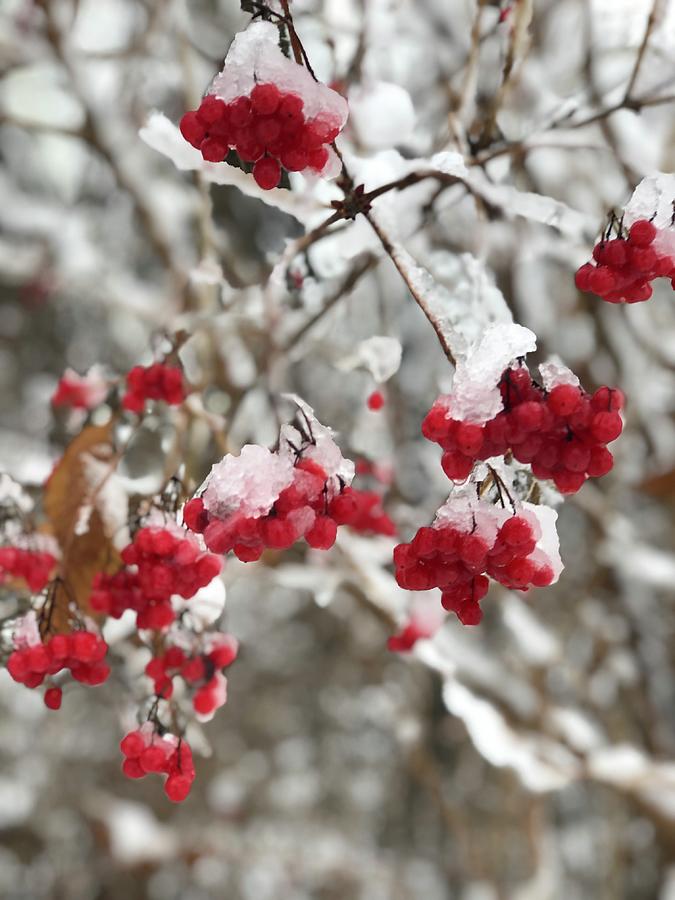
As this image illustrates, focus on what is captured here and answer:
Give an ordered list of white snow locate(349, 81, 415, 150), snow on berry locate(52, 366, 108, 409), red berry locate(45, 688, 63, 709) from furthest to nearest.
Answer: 1. snow on berry locate(52, 366, 108, 409)
2. white snow locate(349, 81, 415, 150)
3. red berry locate(45, 688, 63, 709)

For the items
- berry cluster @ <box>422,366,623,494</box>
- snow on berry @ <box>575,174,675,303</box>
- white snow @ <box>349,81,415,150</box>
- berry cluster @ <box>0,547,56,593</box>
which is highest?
white snow @ <box>349,81,415,150</box>

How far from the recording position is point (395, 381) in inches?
95.7

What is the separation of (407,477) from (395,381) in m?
0.36

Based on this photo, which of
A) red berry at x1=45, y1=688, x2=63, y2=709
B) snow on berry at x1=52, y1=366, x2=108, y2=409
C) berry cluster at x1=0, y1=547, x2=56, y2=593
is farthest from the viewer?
snow on berry at x1=52, y1=366, x2=108, y2=409

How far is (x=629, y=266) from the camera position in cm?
106

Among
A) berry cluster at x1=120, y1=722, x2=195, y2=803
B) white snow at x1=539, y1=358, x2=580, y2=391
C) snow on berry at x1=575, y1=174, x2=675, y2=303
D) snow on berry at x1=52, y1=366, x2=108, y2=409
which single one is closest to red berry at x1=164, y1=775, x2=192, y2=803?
berry cluster at x1=120, y1=722, x2=195, y2=803

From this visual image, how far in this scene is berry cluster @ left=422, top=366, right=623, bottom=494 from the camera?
0.88 meters

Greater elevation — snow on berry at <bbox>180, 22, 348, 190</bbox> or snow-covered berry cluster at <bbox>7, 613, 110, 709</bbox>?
snow on berry at <bbox>180, 22, 348, 190</bbox>

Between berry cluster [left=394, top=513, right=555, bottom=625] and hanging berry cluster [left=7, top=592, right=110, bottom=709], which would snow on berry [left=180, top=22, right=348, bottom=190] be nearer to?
berry cluster [left=394, top=513, right=555, bottom=625]

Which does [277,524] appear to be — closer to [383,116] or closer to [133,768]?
[133,768]

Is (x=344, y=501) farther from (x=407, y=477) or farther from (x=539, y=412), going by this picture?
(x=407, y=477)

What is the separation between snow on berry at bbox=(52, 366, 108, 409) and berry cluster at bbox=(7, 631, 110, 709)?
2.86 feet

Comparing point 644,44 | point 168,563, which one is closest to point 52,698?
point 168,563

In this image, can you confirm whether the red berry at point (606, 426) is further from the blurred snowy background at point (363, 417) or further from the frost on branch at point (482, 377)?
the blurred snowy background at point (363, 417)
